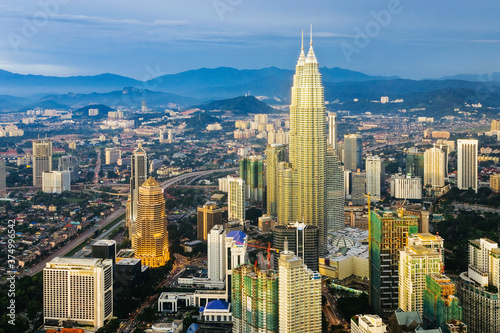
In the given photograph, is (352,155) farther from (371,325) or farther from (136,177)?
(371,325)

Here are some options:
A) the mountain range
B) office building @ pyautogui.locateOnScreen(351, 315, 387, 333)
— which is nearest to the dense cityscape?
office building @ pyautogui.locateOnScreen(351, 315, 387, 333)

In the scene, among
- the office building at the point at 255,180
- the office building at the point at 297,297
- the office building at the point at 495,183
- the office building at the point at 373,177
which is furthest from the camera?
the office building at the point at 373,177

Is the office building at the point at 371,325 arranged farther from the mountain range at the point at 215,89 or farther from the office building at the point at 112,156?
the mountain range at the point at 215,89

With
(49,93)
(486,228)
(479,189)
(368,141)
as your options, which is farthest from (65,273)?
(49,93)

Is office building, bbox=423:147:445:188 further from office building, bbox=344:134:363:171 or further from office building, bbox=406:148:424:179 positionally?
office building, bbox=344:134:363:171

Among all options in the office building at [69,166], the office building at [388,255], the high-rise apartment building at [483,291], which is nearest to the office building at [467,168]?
the high-rise apartment building at [483,291]
